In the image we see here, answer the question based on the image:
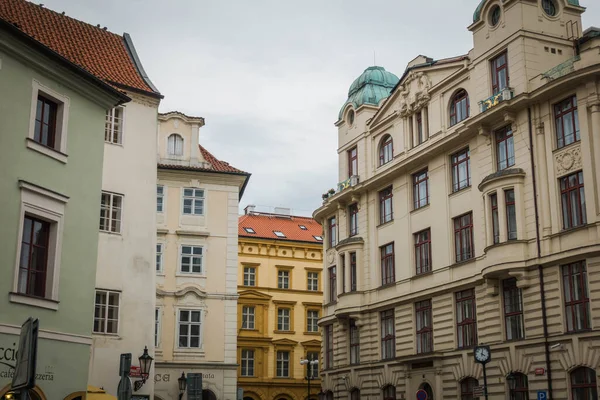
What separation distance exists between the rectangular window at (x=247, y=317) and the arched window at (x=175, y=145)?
18.1 m

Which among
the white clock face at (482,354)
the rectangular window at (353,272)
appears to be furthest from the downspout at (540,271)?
the rectangular window at (353,272)

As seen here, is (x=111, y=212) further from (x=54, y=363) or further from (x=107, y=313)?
(x=54, y=363)

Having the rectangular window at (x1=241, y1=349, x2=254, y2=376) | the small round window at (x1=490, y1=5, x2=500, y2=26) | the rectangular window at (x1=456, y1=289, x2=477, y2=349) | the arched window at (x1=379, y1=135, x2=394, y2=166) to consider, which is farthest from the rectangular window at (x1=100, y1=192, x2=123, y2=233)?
the rectangular window at (x1=241, y1=349, x2=254, y2=376)

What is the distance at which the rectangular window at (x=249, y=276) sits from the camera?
60216mm

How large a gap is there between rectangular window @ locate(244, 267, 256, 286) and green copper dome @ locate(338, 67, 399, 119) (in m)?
16.7

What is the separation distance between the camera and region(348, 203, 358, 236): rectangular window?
149 ft

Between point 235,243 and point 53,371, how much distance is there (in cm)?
2518

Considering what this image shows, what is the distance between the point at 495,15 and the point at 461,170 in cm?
689

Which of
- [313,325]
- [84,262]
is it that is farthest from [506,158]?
[313,325]

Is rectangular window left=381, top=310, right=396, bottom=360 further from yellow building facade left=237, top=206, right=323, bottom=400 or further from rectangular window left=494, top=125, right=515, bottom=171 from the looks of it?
yellow building facade left=237, top=206, right=323, bottom=400

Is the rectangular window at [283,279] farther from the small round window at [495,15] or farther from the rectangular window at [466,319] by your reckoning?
the small round window at [495,15]

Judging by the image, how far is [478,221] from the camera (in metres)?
34.9

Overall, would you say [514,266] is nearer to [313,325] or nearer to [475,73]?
[475,73]

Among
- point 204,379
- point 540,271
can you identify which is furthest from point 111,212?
point 540,271
